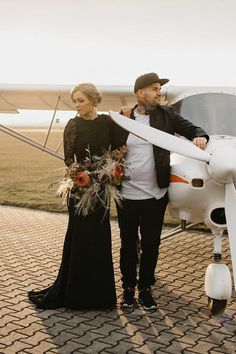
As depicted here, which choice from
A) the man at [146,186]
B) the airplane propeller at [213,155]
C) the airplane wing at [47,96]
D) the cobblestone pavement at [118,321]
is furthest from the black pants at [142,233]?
the airplane wing at [47,96]

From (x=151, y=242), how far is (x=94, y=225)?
0.52 metres

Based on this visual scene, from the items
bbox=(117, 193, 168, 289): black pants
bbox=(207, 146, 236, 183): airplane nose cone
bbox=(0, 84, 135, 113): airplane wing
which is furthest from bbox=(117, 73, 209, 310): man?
bbox=(0, 84, 135, 113): airplane wing

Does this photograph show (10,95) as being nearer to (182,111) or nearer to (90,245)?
(182,111)

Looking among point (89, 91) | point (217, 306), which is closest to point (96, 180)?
point (89, 91)

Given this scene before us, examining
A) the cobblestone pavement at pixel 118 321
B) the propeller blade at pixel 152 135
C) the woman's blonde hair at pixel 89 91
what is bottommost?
the cobblestone pavement at pixel 118 321

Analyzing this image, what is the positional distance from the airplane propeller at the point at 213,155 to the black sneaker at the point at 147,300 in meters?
0.89

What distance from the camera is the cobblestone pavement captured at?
140 inches

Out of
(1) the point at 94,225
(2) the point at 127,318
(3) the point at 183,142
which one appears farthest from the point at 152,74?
(2) the point at 127,318

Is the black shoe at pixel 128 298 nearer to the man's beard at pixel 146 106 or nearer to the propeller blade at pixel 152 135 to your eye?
the propeller blade at pixel 152 135

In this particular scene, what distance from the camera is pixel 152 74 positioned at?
4.30m

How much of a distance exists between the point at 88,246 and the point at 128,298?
601 mm

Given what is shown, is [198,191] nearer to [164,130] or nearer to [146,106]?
[164,130]

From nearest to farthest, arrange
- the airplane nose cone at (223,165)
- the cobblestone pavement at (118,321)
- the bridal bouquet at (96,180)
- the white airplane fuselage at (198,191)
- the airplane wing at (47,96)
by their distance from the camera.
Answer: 1. the cobblestone pavement at (118,321)
2. the airplane nose cone at (223,165)
3. the white airplane fuselage at (198,191)
4. the bridal bouquet at (96,180)
5. the airplane wing at (47,96)

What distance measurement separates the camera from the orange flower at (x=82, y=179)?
4.09 m
